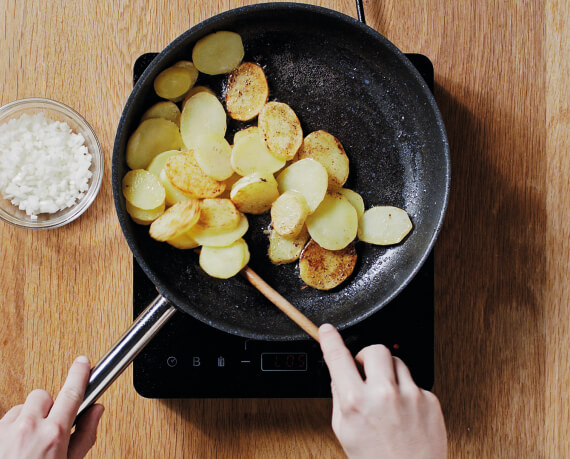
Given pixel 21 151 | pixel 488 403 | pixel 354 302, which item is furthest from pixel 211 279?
pixel 488 403

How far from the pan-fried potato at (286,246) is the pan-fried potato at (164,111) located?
0.73 feet

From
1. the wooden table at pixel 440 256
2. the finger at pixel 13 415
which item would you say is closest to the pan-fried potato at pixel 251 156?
the wooden table at pixel 440 256

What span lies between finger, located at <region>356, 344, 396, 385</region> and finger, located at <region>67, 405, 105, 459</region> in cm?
36

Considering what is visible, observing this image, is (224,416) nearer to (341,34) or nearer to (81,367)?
(81,367)

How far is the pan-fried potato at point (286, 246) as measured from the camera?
2.57 ft

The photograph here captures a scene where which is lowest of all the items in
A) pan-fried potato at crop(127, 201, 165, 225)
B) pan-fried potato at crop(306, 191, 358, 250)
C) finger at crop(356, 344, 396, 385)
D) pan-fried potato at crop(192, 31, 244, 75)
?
finger at crop(356, 344, 396, 385)

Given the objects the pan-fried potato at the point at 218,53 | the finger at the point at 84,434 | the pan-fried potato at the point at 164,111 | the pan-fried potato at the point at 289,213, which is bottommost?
the finger at the point at 84,434

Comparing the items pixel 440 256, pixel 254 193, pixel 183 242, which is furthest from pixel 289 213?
pixel 440 256

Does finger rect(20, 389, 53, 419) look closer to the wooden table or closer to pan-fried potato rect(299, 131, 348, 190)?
the wooden table

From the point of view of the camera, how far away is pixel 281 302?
28.3 inches

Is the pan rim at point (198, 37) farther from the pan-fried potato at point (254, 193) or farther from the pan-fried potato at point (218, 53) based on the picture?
the pan-fried potato at point (254, 193)

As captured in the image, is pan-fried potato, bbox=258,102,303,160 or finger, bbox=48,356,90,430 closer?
finger, bbox=48,356,90,430

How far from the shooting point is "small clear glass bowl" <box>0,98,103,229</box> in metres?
0.80

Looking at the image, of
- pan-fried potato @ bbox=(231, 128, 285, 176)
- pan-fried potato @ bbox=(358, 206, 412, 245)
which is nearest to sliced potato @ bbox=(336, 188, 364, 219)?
pan-fried potato @ bbox=(358, 206, 412, 245)
